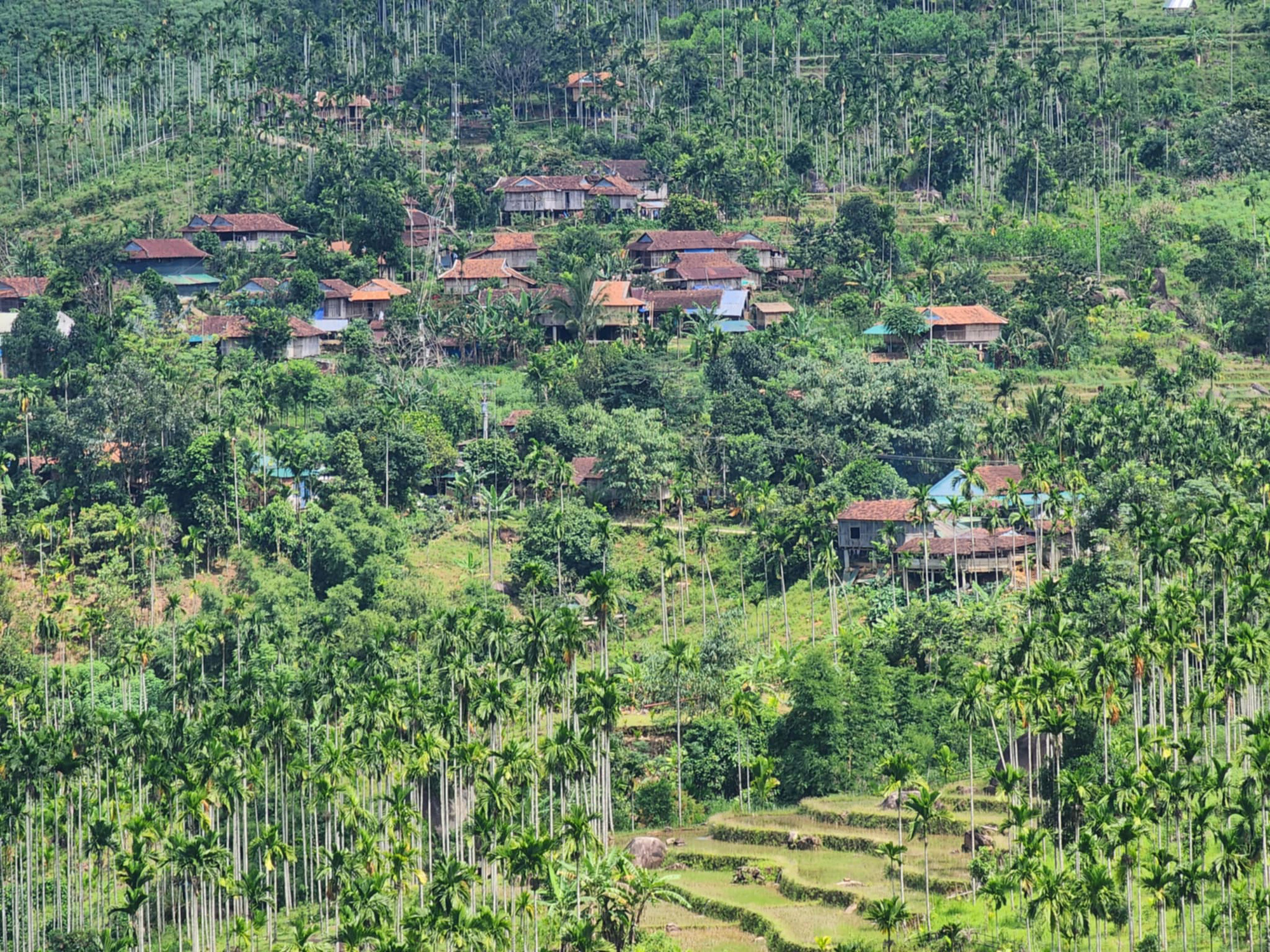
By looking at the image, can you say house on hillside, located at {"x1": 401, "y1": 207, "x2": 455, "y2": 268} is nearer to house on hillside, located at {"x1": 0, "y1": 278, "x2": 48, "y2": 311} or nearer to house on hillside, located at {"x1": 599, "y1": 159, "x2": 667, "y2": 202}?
house on hillside, located at {"x1": 599, "y1": 159, "x2": 667, "y2": 202}

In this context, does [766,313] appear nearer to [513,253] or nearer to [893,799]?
[513,253]

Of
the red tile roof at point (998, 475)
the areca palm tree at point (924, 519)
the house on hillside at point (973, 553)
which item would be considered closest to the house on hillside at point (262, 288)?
the areca palm tree at point (924, 519)

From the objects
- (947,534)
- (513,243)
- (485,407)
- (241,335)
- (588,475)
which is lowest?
(947,534)

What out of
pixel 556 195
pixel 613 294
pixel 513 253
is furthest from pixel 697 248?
pixel 556 195

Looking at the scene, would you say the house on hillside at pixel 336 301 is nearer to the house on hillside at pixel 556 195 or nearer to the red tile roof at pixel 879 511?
the house on hillside at pixel 556 195

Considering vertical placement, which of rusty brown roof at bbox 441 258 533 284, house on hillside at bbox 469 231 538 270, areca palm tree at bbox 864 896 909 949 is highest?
house on hillside at bbox 469 231 538 270

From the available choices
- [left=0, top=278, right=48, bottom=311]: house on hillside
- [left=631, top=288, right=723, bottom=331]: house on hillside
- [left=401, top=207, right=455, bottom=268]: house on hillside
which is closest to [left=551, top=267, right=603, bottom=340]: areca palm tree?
[left=631, top=288, right=723, bottom=331]: house on hillside

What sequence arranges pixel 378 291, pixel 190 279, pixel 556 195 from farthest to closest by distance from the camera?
pixel 556 195
pixel 190 279
pixel 378 291
